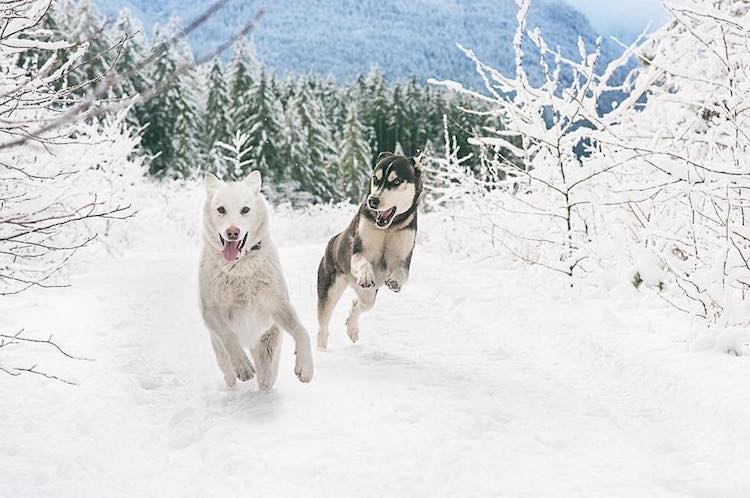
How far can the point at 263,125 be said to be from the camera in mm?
40438

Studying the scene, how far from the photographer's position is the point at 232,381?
4.82 m

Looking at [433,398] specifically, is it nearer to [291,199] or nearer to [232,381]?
[232,381]

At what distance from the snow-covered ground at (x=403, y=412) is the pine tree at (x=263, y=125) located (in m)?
33.7

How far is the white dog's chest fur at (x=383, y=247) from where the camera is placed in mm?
6070

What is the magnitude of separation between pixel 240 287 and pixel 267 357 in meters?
0.58

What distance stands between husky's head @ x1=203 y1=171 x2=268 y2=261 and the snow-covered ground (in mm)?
1076

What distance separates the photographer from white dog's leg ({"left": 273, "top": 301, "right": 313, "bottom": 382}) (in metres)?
4.43

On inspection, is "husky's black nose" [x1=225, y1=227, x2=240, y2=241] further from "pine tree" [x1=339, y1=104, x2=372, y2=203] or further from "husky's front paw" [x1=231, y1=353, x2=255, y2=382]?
"pine tree" [x1=339, y1=104, x2=372, y2=203]

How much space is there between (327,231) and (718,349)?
24307 mm

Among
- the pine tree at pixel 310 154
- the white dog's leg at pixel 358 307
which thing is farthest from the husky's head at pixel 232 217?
the pine tree at pixel 310 154

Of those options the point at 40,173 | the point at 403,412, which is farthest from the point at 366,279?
the point at 40,173

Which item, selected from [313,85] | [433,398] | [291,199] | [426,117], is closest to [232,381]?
[433,398]

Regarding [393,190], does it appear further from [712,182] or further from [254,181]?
[712,182]

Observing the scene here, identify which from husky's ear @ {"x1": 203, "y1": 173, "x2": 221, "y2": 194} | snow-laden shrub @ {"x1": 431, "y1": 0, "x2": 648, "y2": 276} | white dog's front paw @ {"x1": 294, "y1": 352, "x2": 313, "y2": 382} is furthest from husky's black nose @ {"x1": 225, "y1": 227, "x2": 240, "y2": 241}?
snow-laden shrub @ {"x1": 431, "y1": 0, "x2": 648, "y2": 276}
